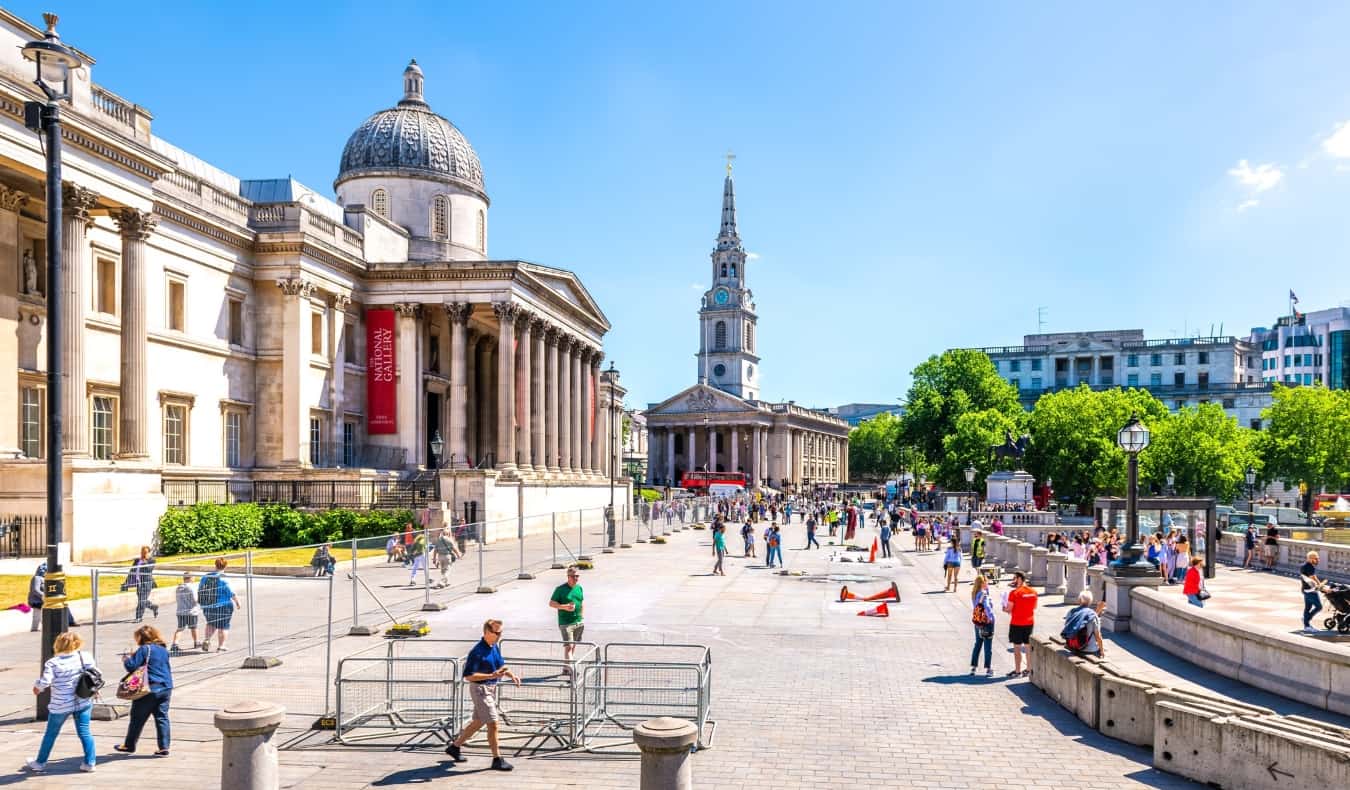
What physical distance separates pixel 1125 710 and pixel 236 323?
128 ft

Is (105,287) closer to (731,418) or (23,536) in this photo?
(23,536)

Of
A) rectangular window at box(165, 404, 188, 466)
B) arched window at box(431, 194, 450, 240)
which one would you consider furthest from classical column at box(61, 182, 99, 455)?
arched window at box(431, 194, 450, 240)

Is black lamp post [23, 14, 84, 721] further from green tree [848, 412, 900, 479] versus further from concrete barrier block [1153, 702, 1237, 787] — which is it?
green tree [848, 412, 900, 479]

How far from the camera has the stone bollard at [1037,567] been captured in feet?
96.2

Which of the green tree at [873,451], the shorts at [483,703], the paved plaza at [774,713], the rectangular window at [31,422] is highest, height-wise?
the rectangular window at [31,422]

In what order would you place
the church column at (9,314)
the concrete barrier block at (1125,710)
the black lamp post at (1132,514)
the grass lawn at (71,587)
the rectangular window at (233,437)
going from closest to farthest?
the concrete barrier block at (1125,710), the black lamp post at (1132,514), the grass lawn at (71,587), the church column at (9,314), the rectangular window at (233,437)

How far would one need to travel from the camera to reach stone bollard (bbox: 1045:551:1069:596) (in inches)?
1048

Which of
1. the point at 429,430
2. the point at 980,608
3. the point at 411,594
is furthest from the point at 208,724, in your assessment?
the point at 429,430

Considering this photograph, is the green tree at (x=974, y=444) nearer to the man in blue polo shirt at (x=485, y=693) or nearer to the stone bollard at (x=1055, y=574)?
the stone bollard at (x=1055, y=574)

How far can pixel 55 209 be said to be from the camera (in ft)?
42.8

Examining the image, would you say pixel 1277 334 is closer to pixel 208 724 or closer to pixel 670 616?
pixel 670 616

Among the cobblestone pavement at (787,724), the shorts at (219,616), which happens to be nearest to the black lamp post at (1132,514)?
the cobblestone pavement at (787,724)

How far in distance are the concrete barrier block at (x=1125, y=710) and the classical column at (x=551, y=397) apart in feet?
151

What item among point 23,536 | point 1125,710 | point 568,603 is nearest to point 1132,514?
point 1125,710
